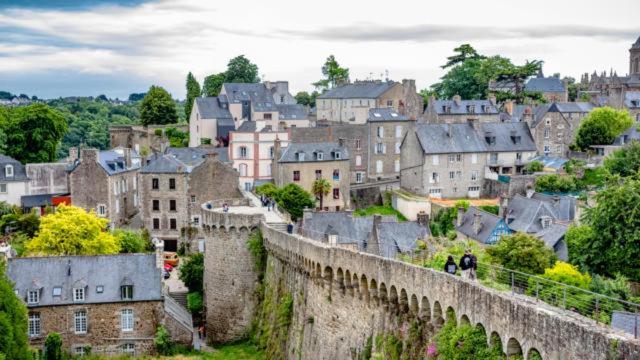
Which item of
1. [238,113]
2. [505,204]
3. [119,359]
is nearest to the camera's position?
[119,359]

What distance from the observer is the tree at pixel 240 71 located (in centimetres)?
9088

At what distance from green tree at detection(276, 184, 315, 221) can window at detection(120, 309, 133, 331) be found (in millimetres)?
15936

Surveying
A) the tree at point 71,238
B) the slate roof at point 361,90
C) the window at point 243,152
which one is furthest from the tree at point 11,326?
the slate roof at point 361,90

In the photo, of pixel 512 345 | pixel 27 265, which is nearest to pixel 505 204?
pixel 27 265

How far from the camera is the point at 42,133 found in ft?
222

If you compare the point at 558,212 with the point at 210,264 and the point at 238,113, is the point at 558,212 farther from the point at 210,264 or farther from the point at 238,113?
the point at 238,113

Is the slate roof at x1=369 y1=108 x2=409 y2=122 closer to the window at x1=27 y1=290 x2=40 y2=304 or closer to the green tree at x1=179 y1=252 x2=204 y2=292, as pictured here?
the green tree at x1=179 y1=252 x2=204 y2=292

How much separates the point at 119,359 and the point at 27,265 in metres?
6.38

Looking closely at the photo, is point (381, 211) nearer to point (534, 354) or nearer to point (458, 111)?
point (458, 111)

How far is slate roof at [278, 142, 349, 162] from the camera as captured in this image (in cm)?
5659

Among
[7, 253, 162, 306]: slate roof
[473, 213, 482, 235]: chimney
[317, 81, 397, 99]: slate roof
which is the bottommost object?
[7, 253, 162, 306]: slate roof

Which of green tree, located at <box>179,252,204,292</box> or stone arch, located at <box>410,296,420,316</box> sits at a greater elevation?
stone arch, located at <box>410,296,420,316</box>

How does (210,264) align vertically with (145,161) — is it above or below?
below

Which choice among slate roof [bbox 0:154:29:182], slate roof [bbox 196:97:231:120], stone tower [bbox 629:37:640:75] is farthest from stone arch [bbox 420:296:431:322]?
stone tower [bbox 629:37:640:75]
